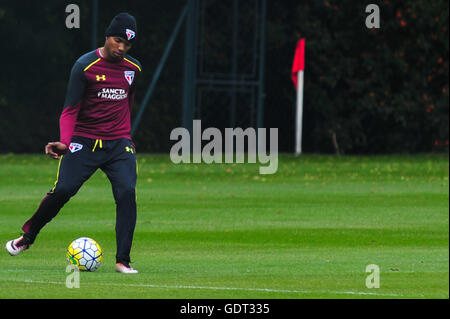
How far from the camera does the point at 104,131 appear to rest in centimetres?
1109

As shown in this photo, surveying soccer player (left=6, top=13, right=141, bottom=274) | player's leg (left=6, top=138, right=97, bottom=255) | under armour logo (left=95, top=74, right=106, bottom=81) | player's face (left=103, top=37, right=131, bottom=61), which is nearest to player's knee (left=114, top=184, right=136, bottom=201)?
soccer player (left=6, top=13, right=141, bottom=274)

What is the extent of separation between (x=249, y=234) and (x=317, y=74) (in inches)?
870

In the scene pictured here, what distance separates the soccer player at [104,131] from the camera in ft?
35.7

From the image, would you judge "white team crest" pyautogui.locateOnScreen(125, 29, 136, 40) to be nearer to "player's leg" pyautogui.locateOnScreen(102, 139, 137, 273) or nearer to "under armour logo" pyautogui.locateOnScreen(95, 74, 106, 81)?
"under armour logo" pyautogui.locateOnScreen(95, 74, 106, 81)

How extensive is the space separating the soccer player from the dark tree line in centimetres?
2443

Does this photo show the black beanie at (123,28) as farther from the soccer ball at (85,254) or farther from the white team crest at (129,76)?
the soccer ball at (85,254)

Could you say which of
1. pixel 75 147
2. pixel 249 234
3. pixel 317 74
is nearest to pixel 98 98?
pixel 75 147

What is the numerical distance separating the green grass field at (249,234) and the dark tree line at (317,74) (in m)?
7.80

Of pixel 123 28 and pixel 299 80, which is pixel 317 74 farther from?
pixel 123 28

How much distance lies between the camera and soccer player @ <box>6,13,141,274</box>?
428 inches

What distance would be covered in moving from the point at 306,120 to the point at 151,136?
15.2 ft

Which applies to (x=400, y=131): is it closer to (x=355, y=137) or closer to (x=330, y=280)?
(x=355, y=137)

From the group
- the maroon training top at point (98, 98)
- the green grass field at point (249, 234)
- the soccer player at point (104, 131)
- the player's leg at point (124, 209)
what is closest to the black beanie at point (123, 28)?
the soccer player at point (104, 131)
